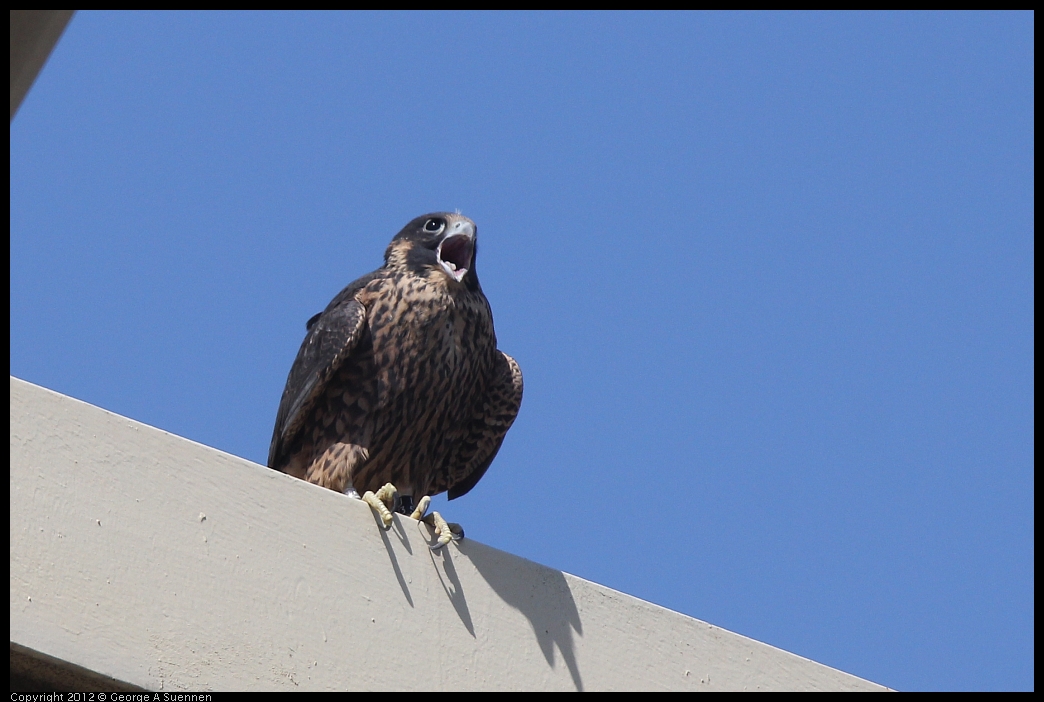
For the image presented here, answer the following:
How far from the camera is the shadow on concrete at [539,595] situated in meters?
3.98

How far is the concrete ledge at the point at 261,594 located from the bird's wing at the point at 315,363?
1.33m

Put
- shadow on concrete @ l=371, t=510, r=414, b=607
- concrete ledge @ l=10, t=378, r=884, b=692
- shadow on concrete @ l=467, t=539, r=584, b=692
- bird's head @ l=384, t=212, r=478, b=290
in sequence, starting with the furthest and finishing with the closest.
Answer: bird's head @ l=384, t=212, r=478, b=290 → shadow on concrete @ l=467, t=539, r=584, b=692 → shadow on concrete @ l=371, t=510, r=414, b=607 → concrete ledge @ l=10, t=378, r=884, b=692

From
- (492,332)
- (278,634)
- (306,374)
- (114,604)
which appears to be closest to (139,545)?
(114,604)

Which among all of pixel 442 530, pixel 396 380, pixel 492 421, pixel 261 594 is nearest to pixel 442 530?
pixel 442 530

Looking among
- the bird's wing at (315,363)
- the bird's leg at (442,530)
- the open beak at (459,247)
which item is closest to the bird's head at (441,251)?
the open beak at (459,247)

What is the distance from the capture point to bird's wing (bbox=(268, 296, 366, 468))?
17.1ft

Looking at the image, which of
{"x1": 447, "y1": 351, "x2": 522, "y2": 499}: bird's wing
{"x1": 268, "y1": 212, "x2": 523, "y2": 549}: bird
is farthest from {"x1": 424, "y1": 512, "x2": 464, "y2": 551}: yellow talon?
{"x1": 447, "y1": 351, "x2": 522, "y2": 499}: bird's wing

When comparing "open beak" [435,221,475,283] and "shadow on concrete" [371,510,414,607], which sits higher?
"open beak" [435,221,475,283]

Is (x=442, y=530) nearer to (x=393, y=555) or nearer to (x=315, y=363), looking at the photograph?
(x=393, y=555)

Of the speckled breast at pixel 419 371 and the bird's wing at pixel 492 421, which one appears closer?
the speckled breast at pixel 419 371

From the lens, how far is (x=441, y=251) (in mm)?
5645

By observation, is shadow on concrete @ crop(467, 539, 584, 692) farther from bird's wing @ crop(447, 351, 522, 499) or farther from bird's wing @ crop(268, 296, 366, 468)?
bird's wing @ crop(447, 351, 522, 499)

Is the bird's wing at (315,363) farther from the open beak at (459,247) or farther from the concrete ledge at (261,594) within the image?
the concrete ledge at (261,594)

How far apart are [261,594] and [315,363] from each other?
1763 millimetres
